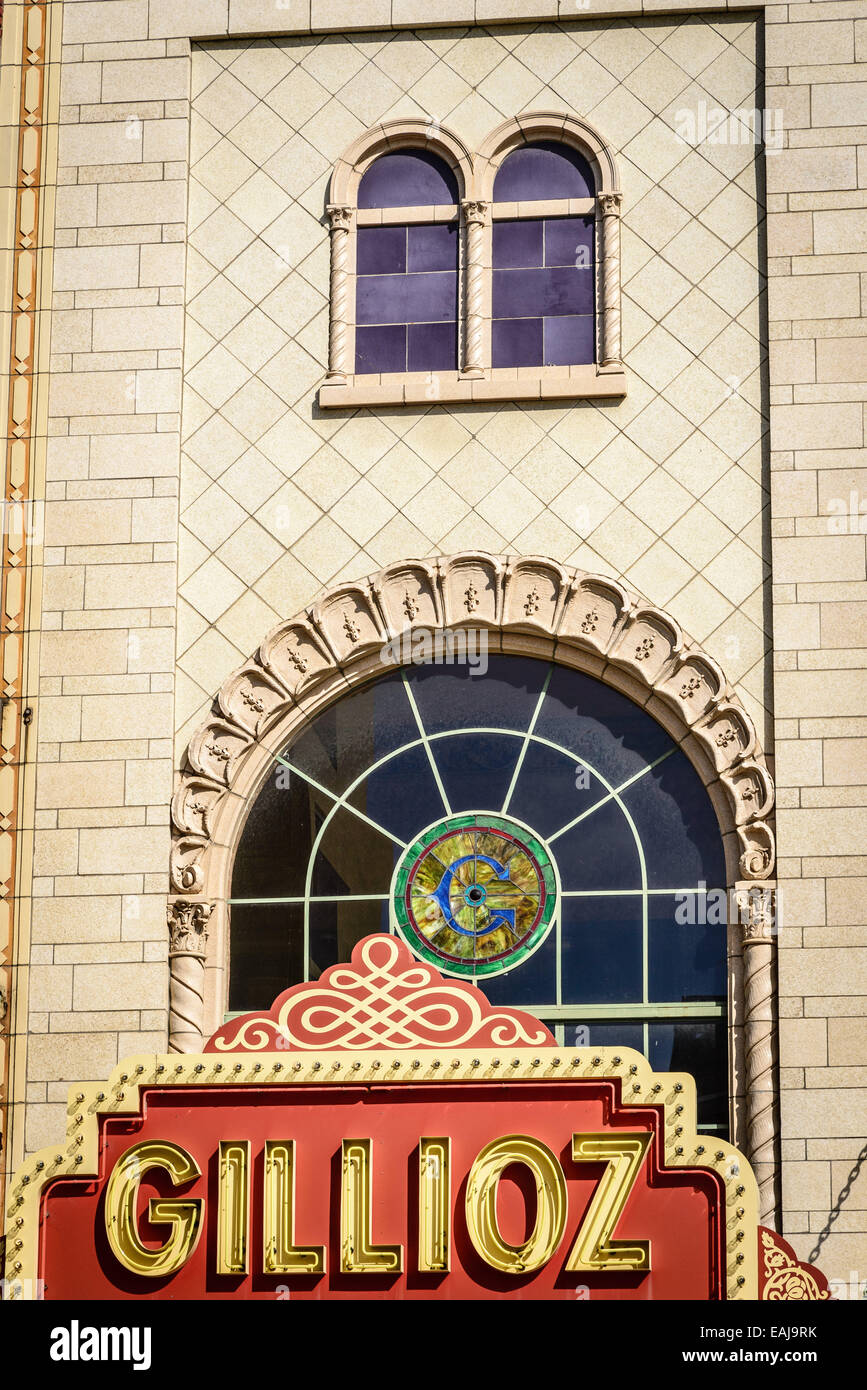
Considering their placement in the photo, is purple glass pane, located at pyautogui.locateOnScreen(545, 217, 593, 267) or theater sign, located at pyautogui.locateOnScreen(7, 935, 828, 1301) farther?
purple glass pane, located at pyautogui.locateOnScreen(545, 217, 593, 267)

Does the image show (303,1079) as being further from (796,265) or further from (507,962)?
(796,265)

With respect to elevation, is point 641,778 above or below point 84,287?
below

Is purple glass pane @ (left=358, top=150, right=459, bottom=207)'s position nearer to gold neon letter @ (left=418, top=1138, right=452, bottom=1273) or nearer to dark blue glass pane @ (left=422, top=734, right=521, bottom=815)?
dark blue glass pane @ (left=422, top=734, right=521, bottom=815)

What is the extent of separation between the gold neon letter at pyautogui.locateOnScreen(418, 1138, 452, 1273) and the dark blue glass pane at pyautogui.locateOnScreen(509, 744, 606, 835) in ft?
11.6

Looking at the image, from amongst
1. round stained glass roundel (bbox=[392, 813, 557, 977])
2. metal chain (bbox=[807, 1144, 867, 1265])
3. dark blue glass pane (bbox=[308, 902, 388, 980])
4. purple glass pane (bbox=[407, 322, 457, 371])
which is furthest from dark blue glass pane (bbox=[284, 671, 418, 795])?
metal chain (bbox=[807, 1144, 867, 1265])

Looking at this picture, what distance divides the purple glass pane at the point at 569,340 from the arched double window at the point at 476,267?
0.01 metres

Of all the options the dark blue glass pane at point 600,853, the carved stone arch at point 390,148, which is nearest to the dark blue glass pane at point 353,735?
the dark blue glass pane at point 600,853

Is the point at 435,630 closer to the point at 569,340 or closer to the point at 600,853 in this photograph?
the point at 600,853

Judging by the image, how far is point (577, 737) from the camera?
1731 centimetres

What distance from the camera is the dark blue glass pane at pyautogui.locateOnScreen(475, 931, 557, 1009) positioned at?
657 inches

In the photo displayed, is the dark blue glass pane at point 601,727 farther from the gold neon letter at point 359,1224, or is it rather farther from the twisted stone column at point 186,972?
the gold neon letter at point 359,1224

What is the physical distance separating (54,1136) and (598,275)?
8.83 m
